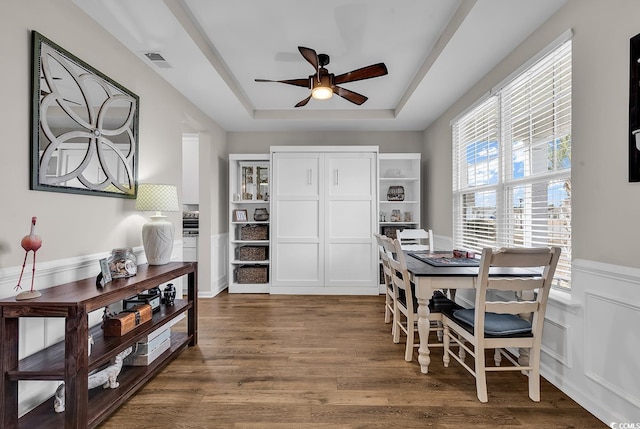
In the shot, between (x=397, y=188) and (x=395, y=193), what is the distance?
87mm

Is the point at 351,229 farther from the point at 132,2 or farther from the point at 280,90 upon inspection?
the point at 132,2

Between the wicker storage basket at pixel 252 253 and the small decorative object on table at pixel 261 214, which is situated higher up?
the small decorative object on table at pixel 261 214

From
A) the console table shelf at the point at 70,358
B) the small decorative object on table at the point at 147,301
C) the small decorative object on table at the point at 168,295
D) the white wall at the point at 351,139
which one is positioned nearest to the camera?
the console table shelf at the point at 70,358

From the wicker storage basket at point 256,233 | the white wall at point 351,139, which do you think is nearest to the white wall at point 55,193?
the wicker storage basket at point 256,233

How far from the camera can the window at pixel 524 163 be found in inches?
87.8

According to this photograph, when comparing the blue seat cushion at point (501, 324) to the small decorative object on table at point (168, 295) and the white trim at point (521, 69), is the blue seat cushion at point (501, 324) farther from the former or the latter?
the small decorative object on table at point (168, 295)

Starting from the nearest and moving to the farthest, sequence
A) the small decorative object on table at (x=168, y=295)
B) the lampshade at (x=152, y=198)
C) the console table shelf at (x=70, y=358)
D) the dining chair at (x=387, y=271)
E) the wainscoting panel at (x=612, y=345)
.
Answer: the console table shelf at (x=70, y=358) → the wainscoting panel at (x=612, y=345) → the lampshade at (x=152, y=198) → the small decorative object on table at (x=168, y=295) → the dining chair at (x=387, y=271)

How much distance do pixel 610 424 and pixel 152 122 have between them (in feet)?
13.1

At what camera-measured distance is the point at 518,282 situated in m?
1.99

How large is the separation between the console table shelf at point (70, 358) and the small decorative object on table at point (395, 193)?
3686mm

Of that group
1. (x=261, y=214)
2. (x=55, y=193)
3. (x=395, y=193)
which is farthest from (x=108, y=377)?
(x=395, y=193)

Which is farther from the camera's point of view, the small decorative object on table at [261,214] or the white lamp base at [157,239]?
the small decorative object on table at [261,214]

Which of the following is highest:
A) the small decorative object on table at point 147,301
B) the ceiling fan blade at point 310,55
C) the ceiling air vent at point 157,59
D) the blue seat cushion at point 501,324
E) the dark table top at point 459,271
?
the ceiling air vent at point 157,59

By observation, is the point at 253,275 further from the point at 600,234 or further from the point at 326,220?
the point at 600,234
